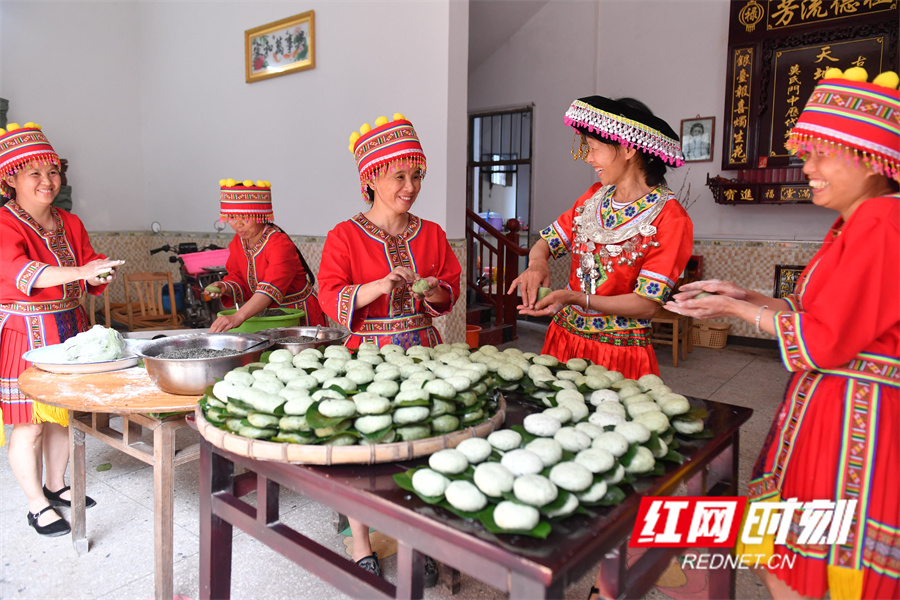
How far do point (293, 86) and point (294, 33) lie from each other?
0.47 metres

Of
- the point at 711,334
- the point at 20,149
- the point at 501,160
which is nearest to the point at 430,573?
the point at 20,149

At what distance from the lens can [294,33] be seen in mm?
5301

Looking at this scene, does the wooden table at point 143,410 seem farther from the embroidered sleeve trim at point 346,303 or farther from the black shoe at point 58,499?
the black shoe at point 58,499

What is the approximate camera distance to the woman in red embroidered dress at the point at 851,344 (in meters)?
1.23

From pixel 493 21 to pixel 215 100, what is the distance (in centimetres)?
368

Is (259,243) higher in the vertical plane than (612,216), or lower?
lower

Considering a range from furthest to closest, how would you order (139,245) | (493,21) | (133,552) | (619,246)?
(493,21)
(139,245)
(133,552)
(619,246)

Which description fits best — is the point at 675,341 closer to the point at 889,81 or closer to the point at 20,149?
the point at 889,81

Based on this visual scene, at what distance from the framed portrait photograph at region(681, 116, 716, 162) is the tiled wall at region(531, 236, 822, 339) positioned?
100 centimetres

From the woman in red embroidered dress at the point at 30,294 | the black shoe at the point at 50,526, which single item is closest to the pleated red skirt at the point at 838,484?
the woman in red embroidered dress at the point at 30,294

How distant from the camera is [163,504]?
1.88m

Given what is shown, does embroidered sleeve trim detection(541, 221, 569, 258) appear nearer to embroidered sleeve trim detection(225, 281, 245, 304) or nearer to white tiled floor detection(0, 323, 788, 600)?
white tiled floor detection(0, 323, 788, 600)

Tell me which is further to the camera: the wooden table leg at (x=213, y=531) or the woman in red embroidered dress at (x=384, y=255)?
the woman in red embroidered dress at (x=384, y=255)

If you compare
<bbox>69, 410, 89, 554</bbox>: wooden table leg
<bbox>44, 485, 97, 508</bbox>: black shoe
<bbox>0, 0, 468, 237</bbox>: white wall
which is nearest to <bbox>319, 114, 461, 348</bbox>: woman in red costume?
<bbox>69, 410, 89, 554</bbox>: wooden table leg
